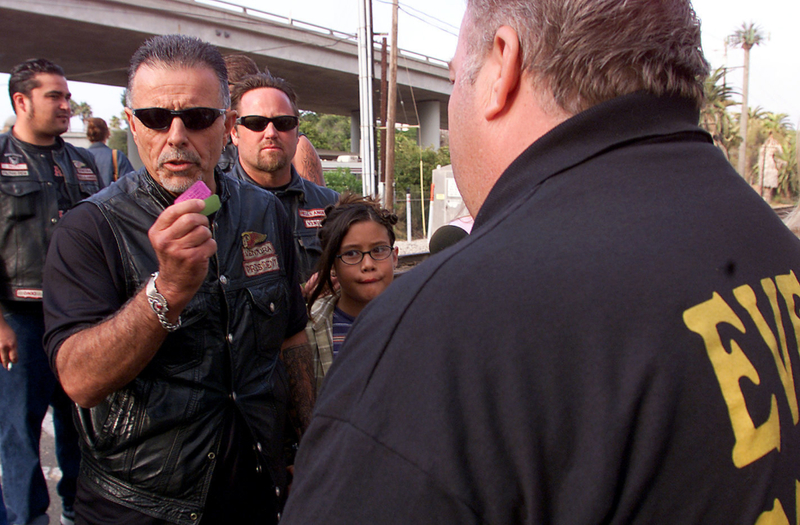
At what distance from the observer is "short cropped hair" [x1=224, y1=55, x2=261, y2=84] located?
3590mm

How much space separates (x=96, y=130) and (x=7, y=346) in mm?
3392

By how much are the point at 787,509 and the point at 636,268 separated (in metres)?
0.42

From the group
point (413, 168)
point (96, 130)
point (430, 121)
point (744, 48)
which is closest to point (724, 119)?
point (744, 48)

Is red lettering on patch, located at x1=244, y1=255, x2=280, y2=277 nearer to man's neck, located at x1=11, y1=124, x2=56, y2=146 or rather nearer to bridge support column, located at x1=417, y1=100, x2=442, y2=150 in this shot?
man's neck, located at x1=11, y1=124, x2=56, y2=146

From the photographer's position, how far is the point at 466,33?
1.11m

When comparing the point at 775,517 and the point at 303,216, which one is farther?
the point at 303,216

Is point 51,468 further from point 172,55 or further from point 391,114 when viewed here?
point 391,114

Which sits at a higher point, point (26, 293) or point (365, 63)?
point (365, 63)

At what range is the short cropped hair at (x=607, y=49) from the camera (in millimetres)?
883

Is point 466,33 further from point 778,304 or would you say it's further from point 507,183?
point 778,304

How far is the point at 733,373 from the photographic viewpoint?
0.73 meters

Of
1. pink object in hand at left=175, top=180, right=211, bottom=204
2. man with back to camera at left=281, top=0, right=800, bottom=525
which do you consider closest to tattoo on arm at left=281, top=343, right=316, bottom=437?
pink object in hand at left=175, top=180, right=211, bottom=204

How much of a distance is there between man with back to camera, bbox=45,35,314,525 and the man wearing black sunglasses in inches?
47.6

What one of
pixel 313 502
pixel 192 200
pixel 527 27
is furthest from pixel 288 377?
pixel 527 27
